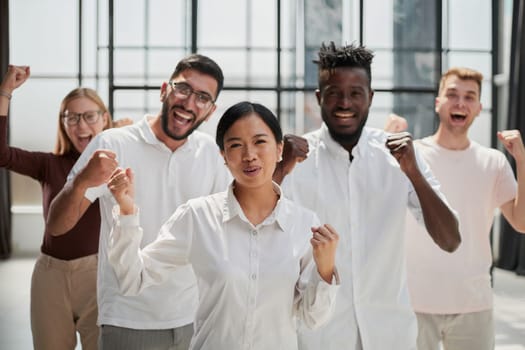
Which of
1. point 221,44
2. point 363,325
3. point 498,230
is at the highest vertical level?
point 221,44

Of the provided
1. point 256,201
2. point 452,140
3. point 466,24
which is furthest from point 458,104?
point 466,24

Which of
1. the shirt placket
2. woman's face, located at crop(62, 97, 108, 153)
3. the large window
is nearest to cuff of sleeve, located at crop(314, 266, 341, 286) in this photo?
the shirt placket

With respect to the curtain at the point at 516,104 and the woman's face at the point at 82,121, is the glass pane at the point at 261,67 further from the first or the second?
the woman's face at the point at 82,121

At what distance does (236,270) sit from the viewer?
1642mm

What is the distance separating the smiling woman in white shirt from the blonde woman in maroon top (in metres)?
1.23

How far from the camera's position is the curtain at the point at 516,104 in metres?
8.67

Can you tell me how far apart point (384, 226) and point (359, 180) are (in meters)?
0.15

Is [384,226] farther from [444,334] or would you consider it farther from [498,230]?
[498,230]

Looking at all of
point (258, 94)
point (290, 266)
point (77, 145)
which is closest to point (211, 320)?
point (290, 266)

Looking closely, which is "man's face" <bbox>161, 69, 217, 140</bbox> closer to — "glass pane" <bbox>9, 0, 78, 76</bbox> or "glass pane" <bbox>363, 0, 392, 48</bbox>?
"glass pane" <bbox>363, 0, 392, 48</bbox>

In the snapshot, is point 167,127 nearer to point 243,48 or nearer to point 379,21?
point 379,21

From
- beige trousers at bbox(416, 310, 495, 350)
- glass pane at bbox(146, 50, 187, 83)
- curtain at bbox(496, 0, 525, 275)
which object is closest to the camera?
beige trousers at bbox(416, 310, 495, 350)

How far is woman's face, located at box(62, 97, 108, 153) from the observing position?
3.09 metres

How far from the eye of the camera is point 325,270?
1.63 m
